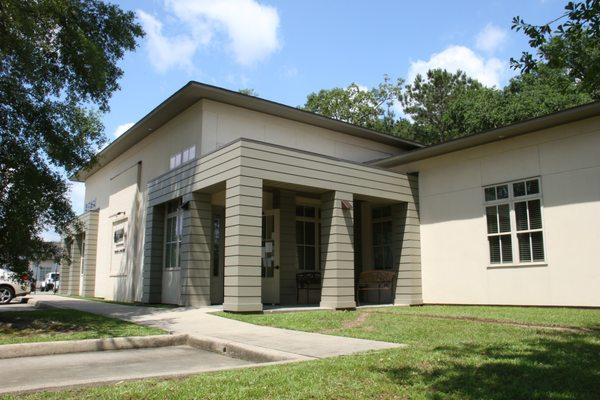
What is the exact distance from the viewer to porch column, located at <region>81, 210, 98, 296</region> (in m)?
24.0

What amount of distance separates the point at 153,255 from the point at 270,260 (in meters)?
3.82

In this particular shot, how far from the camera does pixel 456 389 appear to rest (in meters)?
4.64

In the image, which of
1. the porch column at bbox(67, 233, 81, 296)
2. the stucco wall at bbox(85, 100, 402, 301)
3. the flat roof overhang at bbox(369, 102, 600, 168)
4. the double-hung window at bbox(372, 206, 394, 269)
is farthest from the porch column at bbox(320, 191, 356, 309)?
the porch column at bbox(67, 233, 81, 296)

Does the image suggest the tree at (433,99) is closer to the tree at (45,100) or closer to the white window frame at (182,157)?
the white window frame at (182,157)

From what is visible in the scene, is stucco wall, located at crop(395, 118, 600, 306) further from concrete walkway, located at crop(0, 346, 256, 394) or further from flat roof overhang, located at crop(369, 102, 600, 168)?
concrete walkway, located at crop(0, 346, 256, 394)

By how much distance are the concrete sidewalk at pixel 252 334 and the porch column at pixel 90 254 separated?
40.8ft

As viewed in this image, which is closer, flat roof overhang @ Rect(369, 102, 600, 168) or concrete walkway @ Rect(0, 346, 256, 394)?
concrete walkway @ Rect(0, 346, 256, 394)

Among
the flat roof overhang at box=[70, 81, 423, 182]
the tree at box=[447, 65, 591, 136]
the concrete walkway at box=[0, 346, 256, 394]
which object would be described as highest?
the tree at box=[447, 65, 591, 136]

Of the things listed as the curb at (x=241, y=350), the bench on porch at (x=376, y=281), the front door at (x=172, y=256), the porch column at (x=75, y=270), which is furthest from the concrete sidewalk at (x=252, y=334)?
the porch column at (x=75, y=270)

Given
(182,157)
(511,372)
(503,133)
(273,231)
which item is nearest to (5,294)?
(182,157)

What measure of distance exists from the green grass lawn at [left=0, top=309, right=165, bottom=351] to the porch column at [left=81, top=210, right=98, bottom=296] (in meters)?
12.0

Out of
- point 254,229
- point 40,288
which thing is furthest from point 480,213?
point 40,288

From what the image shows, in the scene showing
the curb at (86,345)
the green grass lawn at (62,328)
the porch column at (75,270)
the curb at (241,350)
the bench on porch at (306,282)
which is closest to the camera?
the curb at (241,350)

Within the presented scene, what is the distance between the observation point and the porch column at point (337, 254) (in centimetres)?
1348
